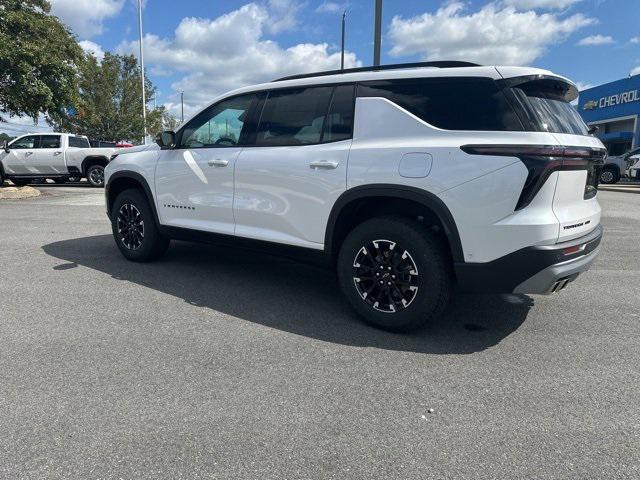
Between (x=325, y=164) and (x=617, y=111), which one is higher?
(x=617, y=111)

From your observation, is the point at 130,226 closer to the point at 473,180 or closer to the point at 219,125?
the point at 219,125

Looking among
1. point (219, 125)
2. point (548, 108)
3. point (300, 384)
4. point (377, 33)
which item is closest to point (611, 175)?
point (377, 33)

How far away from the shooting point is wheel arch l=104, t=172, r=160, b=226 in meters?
5.34

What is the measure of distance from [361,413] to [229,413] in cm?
71

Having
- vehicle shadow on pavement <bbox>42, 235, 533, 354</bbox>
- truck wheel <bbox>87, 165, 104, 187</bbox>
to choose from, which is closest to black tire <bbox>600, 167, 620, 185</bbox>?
vehicle shadow on pavement <bbox>42, 235, 533, 354</bbox>

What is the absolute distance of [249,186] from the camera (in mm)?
4359

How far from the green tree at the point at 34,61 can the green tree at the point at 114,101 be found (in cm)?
1752

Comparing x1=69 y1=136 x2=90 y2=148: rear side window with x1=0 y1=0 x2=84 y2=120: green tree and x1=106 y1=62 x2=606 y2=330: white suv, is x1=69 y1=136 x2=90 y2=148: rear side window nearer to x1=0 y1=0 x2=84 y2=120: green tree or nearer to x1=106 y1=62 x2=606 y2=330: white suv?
x1=0 y1=0 x2=84 y2=120: green tree

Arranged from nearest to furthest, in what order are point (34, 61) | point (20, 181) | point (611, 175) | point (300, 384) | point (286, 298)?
1. point (300, 384)
2. point (286, 298)
3. point (34, 61)
4. point (20, 181)
5. point (611, 175)

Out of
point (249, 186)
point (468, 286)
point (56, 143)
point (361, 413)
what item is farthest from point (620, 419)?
point (56, 143)

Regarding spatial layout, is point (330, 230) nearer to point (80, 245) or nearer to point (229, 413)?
point (229, 413)

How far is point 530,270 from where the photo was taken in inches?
121

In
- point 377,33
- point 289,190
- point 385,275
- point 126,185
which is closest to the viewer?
point 385,275

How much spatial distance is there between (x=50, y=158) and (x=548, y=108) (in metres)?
16.9
